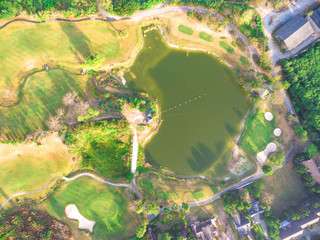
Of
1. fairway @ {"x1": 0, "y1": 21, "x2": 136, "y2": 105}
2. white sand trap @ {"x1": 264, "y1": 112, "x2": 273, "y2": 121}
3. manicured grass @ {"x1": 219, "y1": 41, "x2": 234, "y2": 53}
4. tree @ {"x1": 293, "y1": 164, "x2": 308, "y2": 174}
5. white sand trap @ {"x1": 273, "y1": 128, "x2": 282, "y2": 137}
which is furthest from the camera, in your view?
manicured grass @ {"x1": 219, "y1": 41, "x2": 234, "y2": 53}

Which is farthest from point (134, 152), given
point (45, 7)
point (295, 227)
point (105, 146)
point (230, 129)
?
point (295, 227)

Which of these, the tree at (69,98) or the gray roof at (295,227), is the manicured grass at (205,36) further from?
the gray roof at (295,227)

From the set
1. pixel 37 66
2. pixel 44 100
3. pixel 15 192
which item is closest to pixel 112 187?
pixel 15 192

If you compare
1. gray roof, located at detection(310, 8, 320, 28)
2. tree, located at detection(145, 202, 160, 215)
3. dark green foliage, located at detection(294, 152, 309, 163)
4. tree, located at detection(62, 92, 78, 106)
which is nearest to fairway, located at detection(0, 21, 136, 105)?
tree, located at detection(62, 92, 78, 106)

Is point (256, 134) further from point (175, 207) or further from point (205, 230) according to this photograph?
point (175, 207)

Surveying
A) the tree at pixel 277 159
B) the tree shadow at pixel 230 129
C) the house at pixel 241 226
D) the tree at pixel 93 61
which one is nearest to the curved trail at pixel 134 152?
the tree at pixel 93 61

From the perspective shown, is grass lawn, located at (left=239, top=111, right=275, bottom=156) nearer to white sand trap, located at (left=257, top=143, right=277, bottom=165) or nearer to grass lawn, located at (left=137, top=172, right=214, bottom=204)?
white sand trap, located at (left=257, top=143, right=277, bottom=165)
